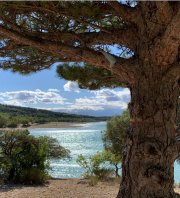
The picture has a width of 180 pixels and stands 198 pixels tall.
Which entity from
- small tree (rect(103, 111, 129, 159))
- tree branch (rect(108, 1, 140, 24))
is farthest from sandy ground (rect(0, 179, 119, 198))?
small tree (rect(103, 111, 129, 159))

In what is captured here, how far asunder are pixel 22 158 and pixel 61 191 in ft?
6.41

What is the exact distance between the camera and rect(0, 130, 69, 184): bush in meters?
10.0

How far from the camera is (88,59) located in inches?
163

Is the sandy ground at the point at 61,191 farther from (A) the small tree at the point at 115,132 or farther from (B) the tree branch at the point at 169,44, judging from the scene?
(A) the small tree at the point at 115,132

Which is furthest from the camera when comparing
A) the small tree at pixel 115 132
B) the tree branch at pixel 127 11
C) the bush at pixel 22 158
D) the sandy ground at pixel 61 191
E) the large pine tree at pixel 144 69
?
the small tree at pixel 115 132

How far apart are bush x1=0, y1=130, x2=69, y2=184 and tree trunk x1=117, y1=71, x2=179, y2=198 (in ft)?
21.3

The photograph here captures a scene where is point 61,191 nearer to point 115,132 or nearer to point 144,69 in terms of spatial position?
point 144,69

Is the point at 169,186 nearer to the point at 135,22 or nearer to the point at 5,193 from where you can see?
the point at 135,22

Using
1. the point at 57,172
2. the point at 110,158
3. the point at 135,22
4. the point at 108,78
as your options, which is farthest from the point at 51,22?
the point at 57,172

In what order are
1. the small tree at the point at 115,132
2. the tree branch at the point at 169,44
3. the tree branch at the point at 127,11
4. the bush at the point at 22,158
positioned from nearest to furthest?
1. the tree branch at the point at 169,44
2. the tree branch at the point at 127,11
3. the bush at the point at 22,158
4. the small tree at the point at 115,132

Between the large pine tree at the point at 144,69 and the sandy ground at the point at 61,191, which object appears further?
the sandy ground at the point at 61,191

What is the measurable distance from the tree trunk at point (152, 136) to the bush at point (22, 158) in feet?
21.3

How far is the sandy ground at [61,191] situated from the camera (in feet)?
26.8

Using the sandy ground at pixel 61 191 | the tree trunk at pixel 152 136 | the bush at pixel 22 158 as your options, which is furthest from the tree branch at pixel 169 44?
the bush at pixel 22 158
